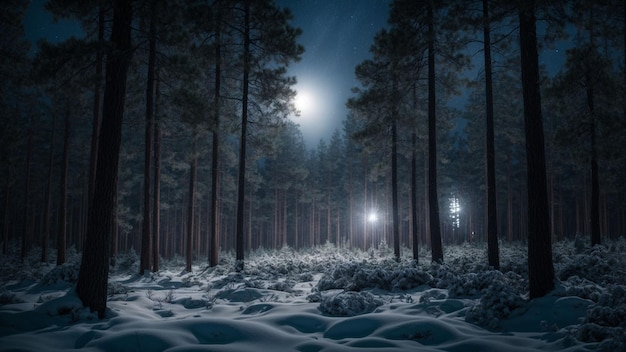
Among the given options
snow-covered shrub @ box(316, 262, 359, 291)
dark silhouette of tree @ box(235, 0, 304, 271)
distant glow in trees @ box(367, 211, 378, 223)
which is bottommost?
snow-covered shrub @ box(316, 262, 359, 291)

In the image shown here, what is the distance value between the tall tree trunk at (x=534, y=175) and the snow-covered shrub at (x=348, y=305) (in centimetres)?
355

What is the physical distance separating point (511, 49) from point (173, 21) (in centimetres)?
1243

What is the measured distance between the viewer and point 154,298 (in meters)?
9.27

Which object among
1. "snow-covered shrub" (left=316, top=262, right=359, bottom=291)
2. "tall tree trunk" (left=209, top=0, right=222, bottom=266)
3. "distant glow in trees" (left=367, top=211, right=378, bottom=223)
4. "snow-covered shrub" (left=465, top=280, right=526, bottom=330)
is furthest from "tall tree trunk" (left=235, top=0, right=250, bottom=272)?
"distant glow in trees" (left=367, top=211, right=378, bottom=223)

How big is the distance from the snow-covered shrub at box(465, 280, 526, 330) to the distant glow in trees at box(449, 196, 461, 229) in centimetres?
4235

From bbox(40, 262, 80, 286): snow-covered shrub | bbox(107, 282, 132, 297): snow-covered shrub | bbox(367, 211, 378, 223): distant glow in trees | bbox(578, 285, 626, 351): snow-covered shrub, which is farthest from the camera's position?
bbox(367, 211, 378, 223): distant glow in trees

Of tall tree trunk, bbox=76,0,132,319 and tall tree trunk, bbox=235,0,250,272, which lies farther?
tall tree trunk, bbox=235,0,250,272

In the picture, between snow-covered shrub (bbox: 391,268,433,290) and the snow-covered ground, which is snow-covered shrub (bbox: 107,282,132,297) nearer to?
the snow-covered ground

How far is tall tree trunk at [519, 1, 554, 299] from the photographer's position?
24.0ft

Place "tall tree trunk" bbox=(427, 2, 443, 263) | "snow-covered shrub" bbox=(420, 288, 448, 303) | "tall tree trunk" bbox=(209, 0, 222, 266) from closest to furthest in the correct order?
"snow-covered shrub" bbox=(420, 288, 448, 303)
"tall tree trunk" bbox=(427, 2, 443, 263)
"tall tree trunk" bbox=(209, 0, 222, 266)

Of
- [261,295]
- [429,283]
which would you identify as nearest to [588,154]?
[429,283]

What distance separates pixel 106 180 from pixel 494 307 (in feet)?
27.2

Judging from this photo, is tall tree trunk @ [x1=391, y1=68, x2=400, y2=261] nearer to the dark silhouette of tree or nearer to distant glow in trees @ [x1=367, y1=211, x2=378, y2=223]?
the dark silhouette of tree

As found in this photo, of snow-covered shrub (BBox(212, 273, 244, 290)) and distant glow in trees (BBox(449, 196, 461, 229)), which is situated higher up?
distant glow in trees (BBox(449, 196, 461, 229))
